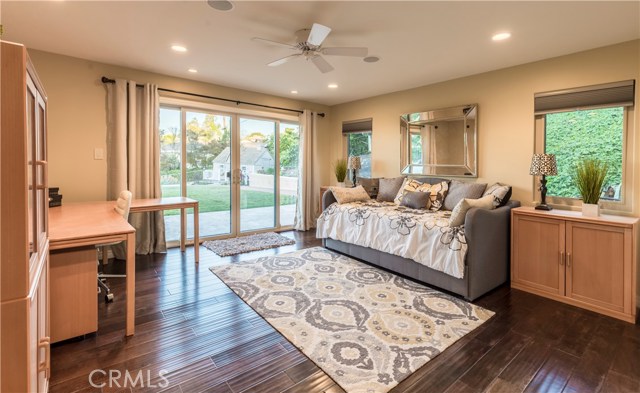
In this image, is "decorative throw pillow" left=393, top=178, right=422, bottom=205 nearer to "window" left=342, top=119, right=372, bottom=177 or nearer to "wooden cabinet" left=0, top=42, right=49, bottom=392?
"window" left=342, top=119, right=372, bottom=177

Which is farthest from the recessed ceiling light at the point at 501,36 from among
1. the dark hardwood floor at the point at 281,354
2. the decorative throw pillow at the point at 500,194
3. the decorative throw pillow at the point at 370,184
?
the decorative throw pillow at the point at 370,184

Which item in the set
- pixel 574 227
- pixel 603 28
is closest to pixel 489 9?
pixel 603 28

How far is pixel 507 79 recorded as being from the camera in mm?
3697

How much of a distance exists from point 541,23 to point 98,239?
3.77 meters

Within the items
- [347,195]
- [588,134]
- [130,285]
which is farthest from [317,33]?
[588,134]

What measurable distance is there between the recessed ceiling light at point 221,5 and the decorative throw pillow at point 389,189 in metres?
3.18

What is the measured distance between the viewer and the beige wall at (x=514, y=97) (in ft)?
9.78

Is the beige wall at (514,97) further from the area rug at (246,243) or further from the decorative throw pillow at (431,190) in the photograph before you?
the area rug at (246,243)

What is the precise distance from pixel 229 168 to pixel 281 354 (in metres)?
3.59

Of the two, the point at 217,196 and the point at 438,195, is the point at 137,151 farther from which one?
the point at 438,195

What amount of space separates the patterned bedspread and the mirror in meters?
0.83

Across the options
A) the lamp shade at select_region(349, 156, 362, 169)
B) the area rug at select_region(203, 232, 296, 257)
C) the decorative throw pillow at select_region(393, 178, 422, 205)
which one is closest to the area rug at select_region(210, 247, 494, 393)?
the area rug at select_region(203, 232, 296, 257)

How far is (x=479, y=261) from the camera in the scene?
285 centimetres

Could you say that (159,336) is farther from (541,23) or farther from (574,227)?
(541,23)
